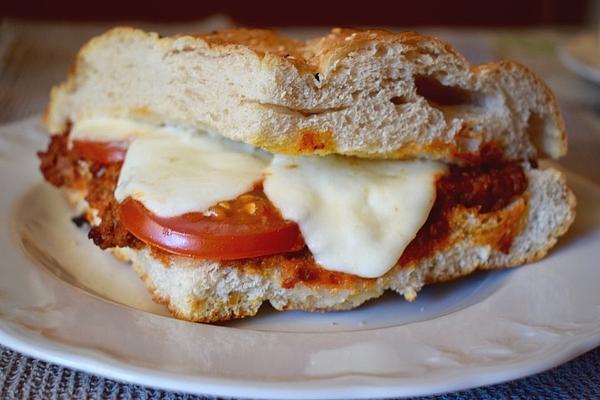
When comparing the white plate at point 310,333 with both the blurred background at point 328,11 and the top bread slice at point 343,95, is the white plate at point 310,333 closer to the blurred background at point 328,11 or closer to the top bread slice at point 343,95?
the top bread slice at point 343,95

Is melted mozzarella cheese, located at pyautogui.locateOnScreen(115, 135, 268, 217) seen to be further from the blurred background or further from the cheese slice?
the blurred background

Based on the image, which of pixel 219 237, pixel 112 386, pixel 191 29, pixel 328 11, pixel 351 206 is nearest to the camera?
pixel 112 386

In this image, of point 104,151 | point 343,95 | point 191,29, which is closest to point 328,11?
point 191,29

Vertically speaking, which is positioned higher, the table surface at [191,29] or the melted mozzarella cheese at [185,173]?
the melted mozzarella cheese at [185,173]

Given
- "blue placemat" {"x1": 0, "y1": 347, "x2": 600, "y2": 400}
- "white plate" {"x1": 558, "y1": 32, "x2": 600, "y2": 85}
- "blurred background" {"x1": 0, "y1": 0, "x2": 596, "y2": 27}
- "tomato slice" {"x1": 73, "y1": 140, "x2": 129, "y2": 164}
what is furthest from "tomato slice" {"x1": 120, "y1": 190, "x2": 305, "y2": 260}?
"blurred background" {"x1": 0, "y1": 0, "x2": 596, "y2": 27}

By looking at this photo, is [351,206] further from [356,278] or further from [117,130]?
[117,130]

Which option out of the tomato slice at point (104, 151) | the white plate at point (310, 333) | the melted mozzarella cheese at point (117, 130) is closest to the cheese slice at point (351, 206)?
the white plate at point (310, 333)
